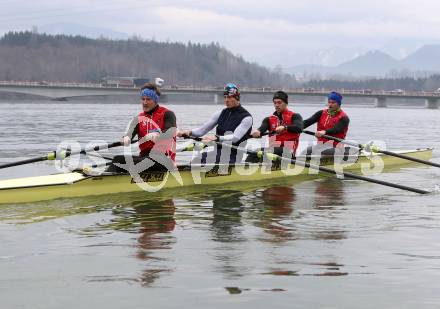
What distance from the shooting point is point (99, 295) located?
24.6 feet

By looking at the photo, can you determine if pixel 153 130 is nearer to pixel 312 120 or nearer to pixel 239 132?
pixel 239 132

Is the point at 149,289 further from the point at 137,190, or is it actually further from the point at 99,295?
the point at 137,190

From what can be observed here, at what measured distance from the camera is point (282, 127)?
17047 mm

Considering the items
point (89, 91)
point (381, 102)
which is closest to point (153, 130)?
point (89, 91)

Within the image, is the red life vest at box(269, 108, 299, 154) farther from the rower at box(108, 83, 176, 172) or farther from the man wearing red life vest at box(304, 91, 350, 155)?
the rower at box(108, 83, 176, 172)

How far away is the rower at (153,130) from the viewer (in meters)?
14.0

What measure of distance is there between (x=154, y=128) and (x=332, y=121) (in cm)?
673

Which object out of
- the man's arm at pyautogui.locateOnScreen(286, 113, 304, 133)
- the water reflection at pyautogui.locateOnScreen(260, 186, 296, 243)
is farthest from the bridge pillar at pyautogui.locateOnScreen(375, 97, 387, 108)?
the water reflection at pyautogui.locateOnScreen(260, 186, 296, 243)

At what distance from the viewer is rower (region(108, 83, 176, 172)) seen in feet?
45.8

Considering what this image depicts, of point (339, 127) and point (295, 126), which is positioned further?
point (339, 127)

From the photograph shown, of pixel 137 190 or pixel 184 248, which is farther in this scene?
pixel 137 190

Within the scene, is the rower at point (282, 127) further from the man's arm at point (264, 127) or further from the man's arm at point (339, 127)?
the man's arm at point (339, 127)

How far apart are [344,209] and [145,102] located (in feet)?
14.9

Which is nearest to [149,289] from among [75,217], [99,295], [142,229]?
[99,295]
